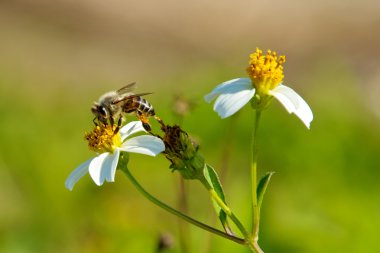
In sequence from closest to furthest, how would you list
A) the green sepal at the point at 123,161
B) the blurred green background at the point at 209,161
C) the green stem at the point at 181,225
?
1. the green sepal at the point at 123,161
2. the green stem at the point at 181,225
3. the blurred green background at the point at 209,161

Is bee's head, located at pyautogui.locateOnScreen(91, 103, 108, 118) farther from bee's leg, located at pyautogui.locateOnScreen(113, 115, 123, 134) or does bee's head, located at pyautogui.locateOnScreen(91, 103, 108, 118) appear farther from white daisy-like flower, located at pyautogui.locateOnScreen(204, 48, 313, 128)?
white daisy-like flower, located at pyautogui.locateOnScreen(204, 48, 313, 128)

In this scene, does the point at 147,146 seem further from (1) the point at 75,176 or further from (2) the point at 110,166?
(1) the point at 75,176

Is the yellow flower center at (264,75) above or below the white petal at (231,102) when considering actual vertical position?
above

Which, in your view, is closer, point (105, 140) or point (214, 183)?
point (214, 183)

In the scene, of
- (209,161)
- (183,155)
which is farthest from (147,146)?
(209,161)

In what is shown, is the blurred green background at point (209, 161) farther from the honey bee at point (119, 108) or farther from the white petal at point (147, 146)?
the white petal at point (147, 146)

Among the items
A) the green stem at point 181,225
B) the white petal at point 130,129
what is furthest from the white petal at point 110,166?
the green stem at point 181,225

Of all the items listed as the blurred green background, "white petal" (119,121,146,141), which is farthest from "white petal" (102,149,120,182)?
the blurred green background

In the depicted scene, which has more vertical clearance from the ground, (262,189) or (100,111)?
(100,111)

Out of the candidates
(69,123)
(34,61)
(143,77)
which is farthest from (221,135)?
(34,61)
